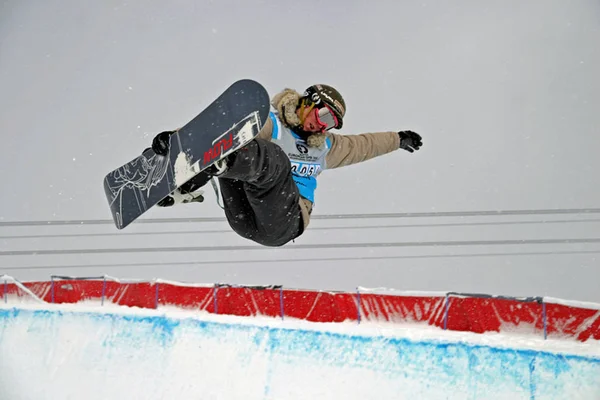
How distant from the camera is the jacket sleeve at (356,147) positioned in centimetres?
272

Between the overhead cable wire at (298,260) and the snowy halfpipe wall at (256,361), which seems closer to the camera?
the snowy halfpipe wall at (256,361)

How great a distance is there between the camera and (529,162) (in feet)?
Answer: 28.3

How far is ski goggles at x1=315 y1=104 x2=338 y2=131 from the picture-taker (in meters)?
2.34

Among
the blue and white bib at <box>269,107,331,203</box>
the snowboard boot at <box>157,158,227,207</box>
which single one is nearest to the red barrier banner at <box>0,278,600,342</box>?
the blue and white bib at <box>269,107,331,203</box>

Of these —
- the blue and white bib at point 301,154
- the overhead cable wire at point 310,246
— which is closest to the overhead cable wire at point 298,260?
the overhead cable wire at point 310,246

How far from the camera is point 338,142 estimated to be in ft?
8.93

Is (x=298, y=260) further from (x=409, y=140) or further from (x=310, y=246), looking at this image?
(x=409, y=140)

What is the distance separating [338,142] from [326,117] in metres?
0.37

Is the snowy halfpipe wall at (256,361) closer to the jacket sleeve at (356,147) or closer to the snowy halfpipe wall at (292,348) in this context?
the snowy halfpipe wall at (292,348)

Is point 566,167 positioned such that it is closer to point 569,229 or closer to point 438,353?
point 569,229

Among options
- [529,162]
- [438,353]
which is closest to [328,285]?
[529,162]

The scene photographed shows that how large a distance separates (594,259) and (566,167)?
5.44ft

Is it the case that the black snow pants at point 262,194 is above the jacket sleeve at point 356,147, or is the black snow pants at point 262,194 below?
below

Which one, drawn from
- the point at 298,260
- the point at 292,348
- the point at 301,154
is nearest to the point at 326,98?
the point at 301,154
